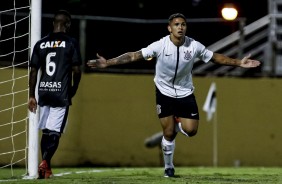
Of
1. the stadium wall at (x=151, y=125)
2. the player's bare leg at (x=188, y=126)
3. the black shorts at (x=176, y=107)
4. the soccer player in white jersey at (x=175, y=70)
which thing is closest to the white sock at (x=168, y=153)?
the soccer player in white jersey at (x=175, y=70)

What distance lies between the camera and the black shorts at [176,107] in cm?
1197

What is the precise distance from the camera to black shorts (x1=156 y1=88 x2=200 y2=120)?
1197cm

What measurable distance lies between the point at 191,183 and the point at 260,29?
886 centimetres

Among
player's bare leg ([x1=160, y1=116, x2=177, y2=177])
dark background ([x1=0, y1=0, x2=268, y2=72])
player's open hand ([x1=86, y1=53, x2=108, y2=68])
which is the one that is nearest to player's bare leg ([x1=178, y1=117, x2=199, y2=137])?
player's bare leg ([x1=160, y1=116, x2=177, y2=177])

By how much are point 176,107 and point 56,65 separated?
5.25 ft

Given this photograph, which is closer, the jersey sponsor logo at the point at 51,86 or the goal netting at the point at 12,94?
the jersey sponsor logo at the point at 51,86

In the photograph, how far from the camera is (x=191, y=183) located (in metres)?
10.7

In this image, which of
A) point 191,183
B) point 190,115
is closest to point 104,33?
point 190,115

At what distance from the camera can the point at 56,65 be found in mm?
11648

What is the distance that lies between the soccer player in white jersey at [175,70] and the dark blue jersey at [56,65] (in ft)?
1.92

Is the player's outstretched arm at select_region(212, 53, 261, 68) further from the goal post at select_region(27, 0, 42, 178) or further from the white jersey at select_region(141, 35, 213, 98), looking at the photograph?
the goal post at select_region(27, 0, 42, 178)

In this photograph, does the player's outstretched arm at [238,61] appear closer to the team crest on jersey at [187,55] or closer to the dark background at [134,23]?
the team crest on jersey at [187,55]

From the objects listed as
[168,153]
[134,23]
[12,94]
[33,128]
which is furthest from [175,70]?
[134,23]

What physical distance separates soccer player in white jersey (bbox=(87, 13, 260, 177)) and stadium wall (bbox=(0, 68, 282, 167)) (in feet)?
18.3
